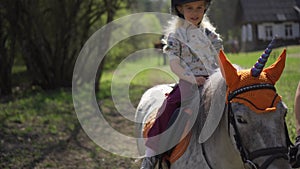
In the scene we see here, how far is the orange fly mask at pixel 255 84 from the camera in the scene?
2.60 m

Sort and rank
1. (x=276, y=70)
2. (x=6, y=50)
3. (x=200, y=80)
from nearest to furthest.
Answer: (x=276, y=70), (x=200, y=80), (x=6, y=50)

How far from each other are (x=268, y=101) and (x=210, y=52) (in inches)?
47.5

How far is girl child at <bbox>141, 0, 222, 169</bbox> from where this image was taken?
3533 millimetres

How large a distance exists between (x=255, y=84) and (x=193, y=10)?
1.20m

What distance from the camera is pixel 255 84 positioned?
2.69m

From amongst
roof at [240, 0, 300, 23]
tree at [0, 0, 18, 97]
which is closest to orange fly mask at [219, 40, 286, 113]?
roof at [240, 0, 300, 23]

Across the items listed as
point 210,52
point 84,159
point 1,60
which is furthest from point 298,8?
point 1,60

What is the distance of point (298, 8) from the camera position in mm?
6828

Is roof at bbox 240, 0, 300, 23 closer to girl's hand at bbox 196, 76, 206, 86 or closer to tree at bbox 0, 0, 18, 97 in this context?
girl's hand at bbox 196, 76, 206, 86

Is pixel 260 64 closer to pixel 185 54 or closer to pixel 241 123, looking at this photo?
pixel 241 123

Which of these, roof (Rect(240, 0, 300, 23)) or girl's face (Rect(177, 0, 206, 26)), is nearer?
girl's face (Rect(177, 0, 206, 26))

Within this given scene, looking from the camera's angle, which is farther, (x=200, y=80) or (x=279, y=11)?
(x=279, y=11)

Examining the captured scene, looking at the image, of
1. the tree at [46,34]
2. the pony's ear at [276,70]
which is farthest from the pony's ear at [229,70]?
the tree at [46,34]

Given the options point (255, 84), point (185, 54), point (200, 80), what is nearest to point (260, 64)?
point (255, 84)
